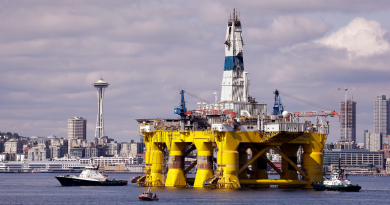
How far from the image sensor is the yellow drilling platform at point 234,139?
9294 cm

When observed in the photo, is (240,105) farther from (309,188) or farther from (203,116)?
(309,188)

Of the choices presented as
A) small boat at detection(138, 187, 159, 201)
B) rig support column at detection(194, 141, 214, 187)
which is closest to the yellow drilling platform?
rig support column at detection(194, 141, 214, 187)

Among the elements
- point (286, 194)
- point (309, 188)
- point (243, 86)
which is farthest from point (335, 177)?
point (243, 86)

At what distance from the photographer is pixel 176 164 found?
10019 cm

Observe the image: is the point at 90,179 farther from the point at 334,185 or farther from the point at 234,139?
the point at 334,185

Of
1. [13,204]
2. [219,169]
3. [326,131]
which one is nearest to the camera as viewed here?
[13,204]

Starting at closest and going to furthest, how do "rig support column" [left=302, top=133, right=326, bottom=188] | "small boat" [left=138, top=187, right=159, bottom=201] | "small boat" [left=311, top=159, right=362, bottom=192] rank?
"small boat" [left=138, top=187, right=159, bottom=201] → "rig support column" [left=302, top=133, right=326, bottom=188] → "small boat" [left=311, top=159, right=362, bottom=192]

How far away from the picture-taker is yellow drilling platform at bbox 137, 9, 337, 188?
9294 cm

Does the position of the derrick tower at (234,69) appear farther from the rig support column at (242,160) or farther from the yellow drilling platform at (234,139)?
the rig support column at (242,160)

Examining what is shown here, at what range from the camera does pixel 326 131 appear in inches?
3915

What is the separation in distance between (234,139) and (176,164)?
1066cm

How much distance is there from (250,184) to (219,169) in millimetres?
5247

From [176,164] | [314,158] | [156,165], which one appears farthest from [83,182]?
[314,158]

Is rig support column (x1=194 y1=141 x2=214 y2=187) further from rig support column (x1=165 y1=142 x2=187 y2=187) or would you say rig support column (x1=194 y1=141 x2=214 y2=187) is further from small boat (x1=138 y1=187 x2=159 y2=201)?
small boat (x1=138 y1=187 x2=159 y2=201)
